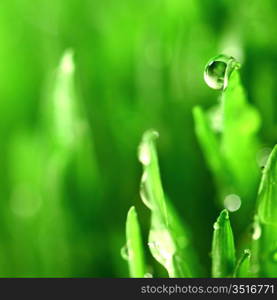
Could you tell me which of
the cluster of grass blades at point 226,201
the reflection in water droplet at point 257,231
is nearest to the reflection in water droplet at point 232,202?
the cluster of grass blades at point 226,201

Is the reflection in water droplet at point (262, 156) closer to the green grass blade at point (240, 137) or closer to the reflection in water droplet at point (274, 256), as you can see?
the green grass blade at point (240, 137)

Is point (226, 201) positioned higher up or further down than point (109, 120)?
further down

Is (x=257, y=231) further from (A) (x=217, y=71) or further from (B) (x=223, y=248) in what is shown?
(A) (x=217, y=71)

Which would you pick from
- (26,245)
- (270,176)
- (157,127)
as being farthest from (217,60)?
(26,245)

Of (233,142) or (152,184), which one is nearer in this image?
(152,184)

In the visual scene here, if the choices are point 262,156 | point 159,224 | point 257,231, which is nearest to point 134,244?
point 159,224

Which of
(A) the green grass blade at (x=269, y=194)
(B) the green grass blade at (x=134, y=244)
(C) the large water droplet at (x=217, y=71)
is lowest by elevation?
(B) the green grass blade at (x=134, y=244)

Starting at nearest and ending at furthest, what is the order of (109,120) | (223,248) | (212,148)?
(223,248) < (212,148) < (109,120)
